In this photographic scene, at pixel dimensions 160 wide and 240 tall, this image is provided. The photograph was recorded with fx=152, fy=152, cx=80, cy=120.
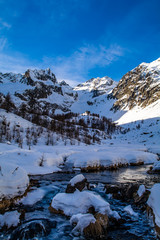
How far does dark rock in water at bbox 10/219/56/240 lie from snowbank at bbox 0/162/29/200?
299 centimetres

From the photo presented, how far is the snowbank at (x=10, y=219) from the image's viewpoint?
7.85 m

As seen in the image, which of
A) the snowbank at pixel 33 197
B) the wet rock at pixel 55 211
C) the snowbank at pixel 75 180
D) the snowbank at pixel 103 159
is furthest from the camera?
the snowbank at pixel 103 159

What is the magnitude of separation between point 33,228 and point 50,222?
1.16 meters

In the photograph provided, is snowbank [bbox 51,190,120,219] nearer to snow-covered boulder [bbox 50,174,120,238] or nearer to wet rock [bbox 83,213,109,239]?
snow-covered boulder [bbox 50,174,120,238]

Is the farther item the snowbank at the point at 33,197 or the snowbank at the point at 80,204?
the snowbank at the point at 33,197

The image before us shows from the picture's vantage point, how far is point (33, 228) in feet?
25.4

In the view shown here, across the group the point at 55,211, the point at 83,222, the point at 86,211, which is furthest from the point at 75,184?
the point at 83,222

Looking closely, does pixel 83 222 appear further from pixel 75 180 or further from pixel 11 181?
pixel 11 181

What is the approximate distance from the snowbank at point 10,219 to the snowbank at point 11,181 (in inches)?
74.6

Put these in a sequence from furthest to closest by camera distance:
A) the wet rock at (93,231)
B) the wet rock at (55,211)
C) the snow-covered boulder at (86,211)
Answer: the wet rock at (55,211) < the snow-covered boulder at (86,211) < the wet rock at (93,231)

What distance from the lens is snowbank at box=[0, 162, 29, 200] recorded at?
10.2 meters

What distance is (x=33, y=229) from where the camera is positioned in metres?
7.69

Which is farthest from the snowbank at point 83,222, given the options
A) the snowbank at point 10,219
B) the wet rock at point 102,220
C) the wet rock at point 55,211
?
the snowbank at point 10,219

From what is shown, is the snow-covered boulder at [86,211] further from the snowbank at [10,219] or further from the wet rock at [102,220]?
the snowbank at [10,219]
